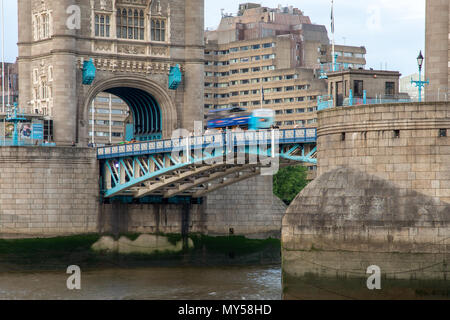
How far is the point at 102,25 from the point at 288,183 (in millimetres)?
35645

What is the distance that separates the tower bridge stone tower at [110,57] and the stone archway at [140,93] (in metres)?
0.08

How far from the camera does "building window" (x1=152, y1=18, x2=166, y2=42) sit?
3615 inches

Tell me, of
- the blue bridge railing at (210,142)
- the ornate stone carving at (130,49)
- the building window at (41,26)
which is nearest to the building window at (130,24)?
the ornate stone carving at (130,49)

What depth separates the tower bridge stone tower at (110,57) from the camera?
287 feet

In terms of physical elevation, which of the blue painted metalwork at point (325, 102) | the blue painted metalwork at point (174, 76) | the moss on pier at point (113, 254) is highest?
the blue painted metalwork at point (174, 76)

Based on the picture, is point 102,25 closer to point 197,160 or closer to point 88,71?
point 88,71

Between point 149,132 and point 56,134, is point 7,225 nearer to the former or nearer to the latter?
point 56,134

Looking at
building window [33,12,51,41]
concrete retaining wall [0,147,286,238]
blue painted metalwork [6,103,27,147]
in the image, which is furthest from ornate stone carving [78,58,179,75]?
concrete retaining wall [0,147,286,238]

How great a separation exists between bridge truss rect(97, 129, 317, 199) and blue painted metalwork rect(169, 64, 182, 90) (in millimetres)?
9062

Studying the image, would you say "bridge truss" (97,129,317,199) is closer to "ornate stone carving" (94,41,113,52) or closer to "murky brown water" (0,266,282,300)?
"murky brown water" (0,266,282,300)

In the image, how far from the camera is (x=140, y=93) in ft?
307

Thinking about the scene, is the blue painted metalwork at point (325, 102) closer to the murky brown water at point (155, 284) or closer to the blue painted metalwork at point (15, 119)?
the murky brown water at point (155, 284)

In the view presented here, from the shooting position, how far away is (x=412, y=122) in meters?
53.3

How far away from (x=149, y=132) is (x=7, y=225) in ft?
58.9
